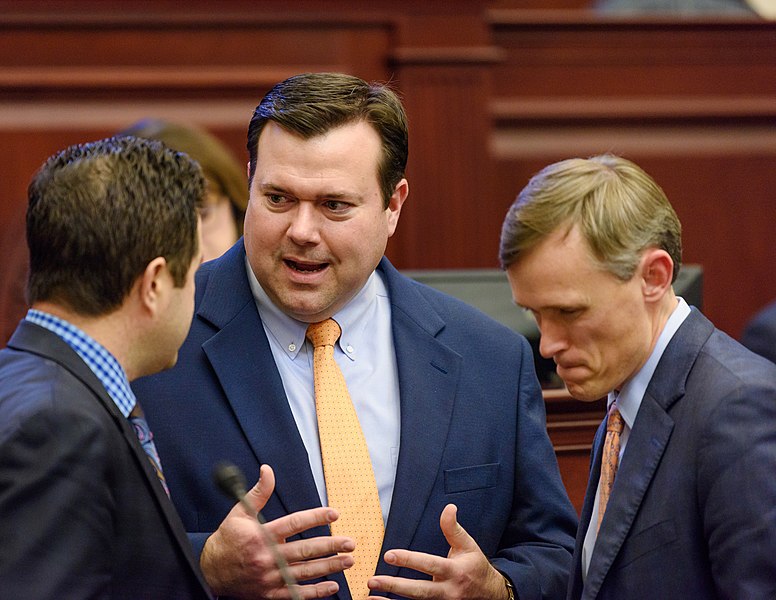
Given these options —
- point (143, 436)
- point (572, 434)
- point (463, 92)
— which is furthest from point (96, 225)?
point (463, 92)

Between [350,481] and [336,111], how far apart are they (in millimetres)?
589

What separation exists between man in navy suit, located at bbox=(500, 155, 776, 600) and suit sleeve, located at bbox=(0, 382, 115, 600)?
2.06 ft

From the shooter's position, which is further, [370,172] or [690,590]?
[370,172]

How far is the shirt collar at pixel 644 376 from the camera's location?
1.61 meters

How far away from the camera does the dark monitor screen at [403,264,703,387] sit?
2.38 meters

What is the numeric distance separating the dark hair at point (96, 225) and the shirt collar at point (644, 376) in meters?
0.63

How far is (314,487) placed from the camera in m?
1.83

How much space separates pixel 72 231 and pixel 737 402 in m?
0.81

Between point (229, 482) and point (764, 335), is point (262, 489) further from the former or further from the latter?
point (764, 335)

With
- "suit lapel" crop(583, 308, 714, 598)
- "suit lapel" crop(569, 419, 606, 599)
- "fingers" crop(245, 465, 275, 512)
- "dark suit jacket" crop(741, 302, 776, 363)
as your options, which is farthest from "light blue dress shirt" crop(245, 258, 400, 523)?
"dark suit jacket" crop(741, 302, 776, 363)

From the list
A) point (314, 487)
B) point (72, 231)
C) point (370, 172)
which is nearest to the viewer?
point (72, 231)

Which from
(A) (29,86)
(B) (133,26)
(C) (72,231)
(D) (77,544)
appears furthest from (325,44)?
(D) (77,544)

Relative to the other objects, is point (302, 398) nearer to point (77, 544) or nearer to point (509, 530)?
point (509, 530)

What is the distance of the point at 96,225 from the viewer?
142cm
